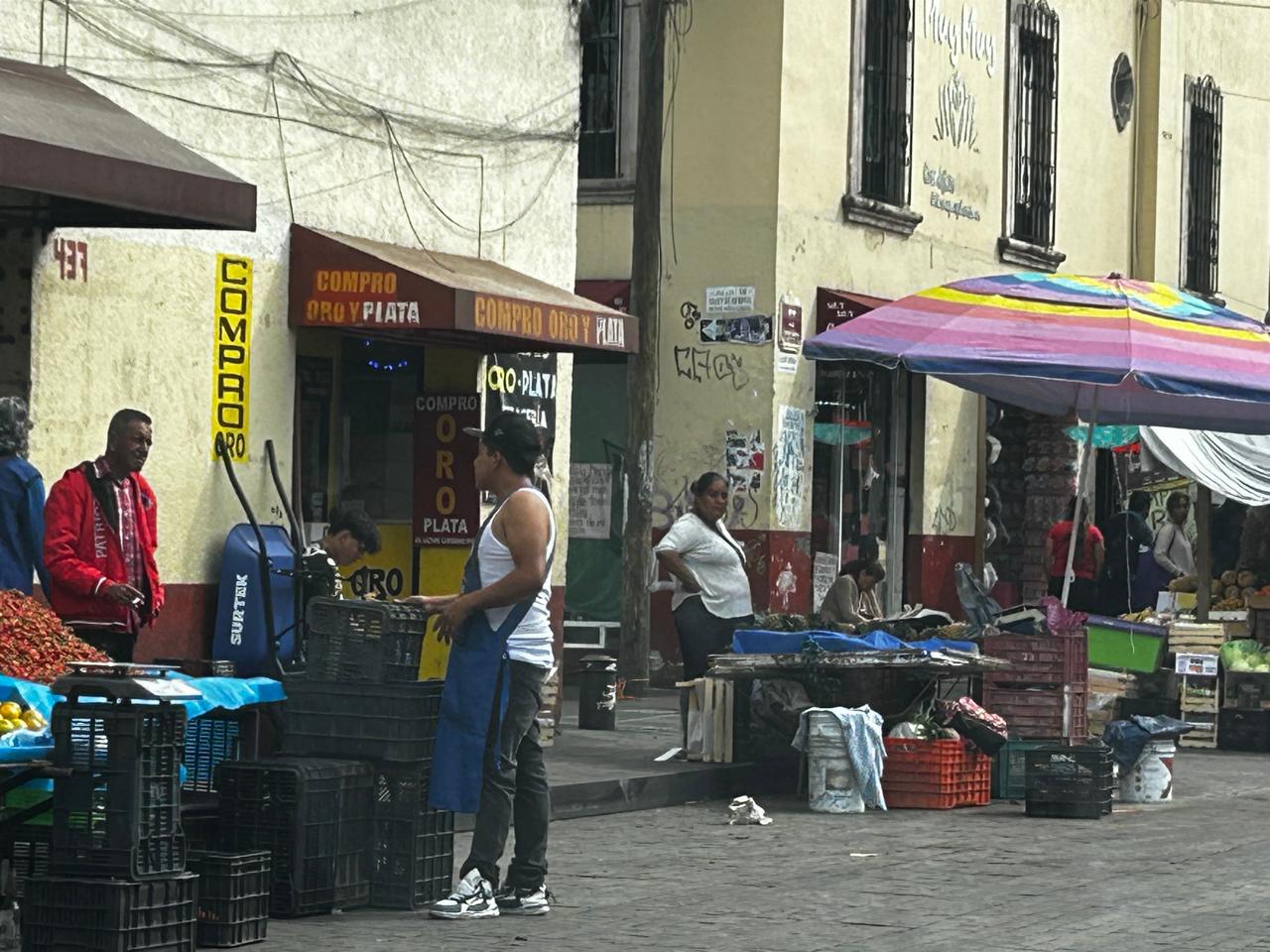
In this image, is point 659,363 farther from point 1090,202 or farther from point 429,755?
point 429,755

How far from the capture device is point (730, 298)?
21.0 m

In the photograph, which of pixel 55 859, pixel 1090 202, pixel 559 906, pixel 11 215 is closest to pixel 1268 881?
pixel 559 906

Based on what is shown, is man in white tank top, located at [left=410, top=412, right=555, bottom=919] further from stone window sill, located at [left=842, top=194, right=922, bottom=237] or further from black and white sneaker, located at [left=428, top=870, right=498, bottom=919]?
stone window sill, located at [left=842, top=194, right=922, bottom=237]

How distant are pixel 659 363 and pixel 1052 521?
654 centimetres

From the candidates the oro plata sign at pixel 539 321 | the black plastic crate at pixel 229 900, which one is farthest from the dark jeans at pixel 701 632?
the black plastic crate at pixel 229 900

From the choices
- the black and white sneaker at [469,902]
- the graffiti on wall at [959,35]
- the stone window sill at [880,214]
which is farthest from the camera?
the graffiti on wall at [959,35]

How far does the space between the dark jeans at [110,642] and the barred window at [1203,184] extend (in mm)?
20397

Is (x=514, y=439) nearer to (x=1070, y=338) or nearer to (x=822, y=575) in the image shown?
(x=1070, y=338)

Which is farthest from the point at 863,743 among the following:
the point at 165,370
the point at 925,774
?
the point at 165,370

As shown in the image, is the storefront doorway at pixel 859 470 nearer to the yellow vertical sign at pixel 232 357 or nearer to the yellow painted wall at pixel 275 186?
the yellow painted wall at pixel 275 186

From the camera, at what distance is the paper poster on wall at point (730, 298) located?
68.6 feet

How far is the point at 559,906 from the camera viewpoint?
9906mm

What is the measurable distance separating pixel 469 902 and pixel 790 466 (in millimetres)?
11845

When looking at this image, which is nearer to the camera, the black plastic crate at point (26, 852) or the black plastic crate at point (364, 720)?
the black plastic crate at point (26, 852)
